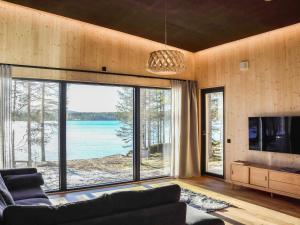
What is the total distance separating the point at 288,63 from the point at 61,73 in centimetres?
421

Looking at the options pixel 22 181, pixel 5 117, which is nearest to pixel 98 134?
pixel 5 117

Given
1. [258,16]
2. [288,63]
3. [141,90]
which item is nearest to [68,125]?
[141,90]

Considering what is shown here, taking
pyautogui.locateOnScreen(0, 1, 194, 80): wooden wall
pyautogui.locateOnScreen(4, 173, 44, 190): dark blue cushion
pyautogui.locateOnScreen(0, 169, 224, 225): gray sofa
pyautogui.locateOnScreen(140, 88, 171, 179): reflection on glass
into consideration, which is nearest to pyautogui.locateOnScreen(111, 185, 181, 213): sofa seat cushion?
pyautogui.locateOnScreen(0, 169, 224, 225): gray sofa

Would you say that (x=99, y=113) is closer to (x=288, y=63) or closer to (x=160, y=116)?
(x=160, y=116)

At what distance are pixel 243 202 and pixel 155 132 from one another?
255 cm

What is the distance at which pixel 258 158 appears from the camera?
220 inches

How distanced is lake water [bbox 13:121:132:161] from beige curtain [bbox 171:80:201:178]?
1231 mm

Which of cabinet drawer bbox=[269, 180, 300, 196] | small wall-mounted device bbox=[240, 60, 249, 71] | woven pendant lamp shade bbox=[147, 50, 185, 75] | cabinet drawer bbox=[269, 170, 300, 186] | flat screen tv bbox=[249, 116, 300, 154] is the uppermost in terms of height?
small wall-mounted device bbox=[240, 60, 249, 71]

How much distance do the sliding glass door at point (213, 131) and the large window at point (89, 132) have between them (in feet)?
3.16

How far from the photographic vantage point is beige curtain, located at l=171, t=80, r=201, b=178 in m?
6.59

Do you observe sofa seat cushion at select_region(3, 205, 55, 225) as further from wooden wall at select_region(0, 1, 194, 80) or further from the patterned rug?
wooden wall at select_region(0, 1, 194, 80)

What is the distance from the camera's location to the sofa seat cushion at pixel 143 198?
1994mm

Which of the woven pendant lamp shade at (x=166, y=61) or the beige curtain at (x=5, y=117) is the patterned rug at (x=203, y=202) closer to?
the woven pendant lamp shade at (x=166, y=61)

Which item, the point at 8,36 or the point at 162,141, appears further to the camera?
the point at 162,141
